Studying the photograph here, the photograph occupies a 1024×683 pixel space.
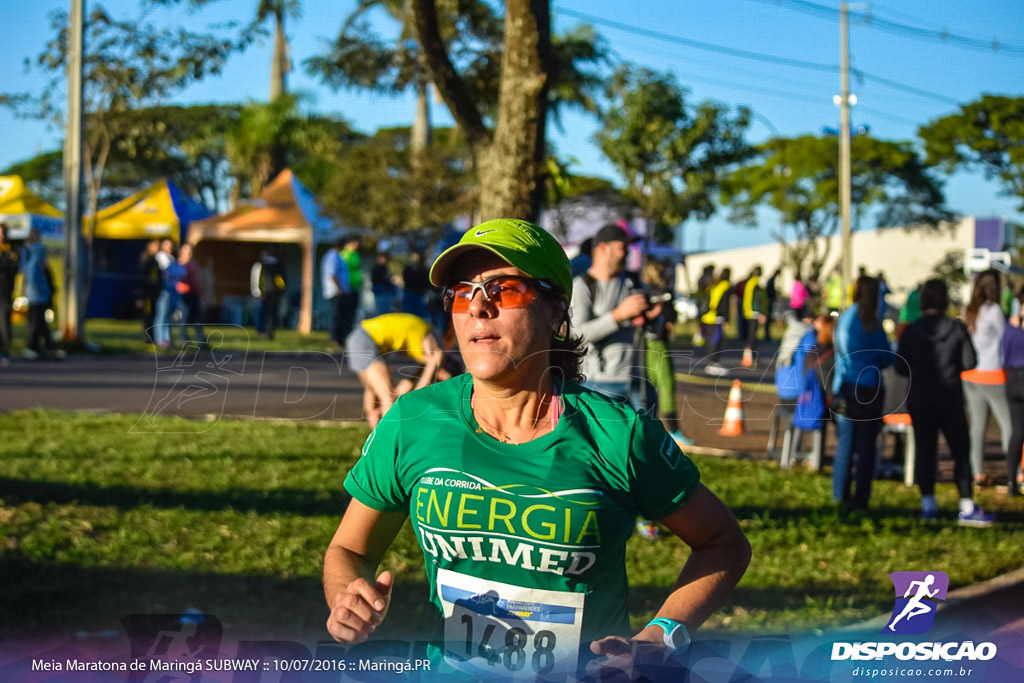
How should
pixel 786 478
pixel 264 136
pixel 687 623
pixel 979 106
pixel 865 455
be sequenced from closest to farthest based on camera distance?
pixel 687 623 → pixel 865 455 → pixel 786 478 → pixel 979 106 → pixel 264 136

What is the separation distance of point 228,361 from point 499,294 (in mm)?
5617

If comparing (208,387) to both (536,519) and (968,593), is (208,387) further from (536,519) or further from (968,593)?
(536,519)

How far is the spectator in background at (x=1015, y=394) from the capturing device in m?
8.69

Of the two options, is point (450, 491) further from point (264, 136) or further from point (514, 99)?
point (264, 136)

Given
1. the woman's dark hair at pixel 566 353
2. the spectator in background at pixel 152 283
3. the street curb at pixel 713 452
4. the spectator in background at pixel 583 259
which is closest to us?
the woman's dark hair at pixel 566 353

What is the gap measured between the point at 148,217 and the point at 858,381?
21283 millimetres

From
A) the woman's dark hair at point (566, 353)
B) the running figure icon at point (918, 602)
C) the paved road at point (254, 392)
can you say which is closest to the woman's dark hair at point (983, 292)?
the paved road at point (254, 392)

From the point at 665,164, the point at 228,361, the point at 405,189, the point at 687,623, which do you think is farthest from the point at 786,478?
the point at 665,164

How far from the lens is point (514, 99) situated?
6.21 metres

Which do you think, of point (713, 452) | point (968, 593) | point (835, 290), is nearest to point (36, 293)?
point (713, 452)

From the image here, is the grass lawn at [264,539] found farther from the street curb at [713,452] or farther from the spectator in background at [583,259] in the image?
the spectator in background at [583,259]

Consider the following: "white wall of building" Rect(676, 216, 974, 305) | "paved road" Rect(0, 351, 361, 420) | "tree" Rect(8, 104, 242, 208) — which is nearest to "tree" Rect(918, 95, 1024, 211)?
"paved road" Rect(0, 351, 361, 420)

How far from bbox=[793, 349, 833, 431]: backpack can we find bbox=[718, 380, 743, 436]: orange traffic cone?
88 cm

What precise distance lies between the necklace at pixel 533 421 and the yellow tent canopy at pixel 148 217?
24.1 meters
